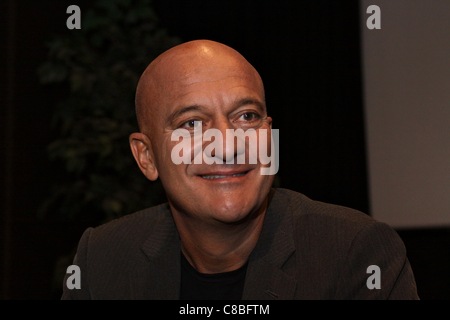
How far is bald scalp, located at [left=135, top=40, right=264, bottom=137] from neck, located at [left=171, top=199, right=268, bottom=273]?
1.12 ft

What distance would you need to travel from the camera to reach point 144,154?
5.03 feet

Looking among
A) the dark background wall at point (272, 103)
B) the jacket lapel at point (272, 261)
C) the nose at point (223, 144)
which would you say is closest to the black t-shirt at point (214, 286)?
the jacket lapel at point (272, 261)

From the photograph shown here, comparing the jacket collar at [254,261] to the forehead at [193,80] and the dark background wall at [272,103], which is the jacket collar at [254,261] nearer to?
the forehead at [193,80]

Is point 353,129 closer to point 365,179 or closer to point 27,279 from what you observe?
point 365,179

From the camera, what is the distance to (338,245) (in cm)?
131

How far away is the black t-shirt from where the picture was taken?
1.47 metres

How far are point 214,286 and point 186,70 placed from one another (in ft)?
2.30

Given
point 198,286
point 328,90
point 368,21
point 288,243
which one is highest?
point 368,21

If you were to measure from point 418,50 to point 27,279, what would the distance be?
329 cm

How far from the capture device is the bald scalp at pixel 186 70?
1.31m

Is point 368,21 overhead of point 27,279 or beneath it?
overhead

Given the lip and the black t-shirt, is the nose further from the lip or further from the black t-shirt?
the black t-shirt

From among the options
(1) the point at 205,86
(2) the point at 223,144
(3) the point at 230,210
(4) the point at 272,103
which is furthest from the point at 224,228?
(4) the point at 272,103

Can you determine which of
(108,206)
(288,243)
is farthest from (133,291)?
(108,206)
